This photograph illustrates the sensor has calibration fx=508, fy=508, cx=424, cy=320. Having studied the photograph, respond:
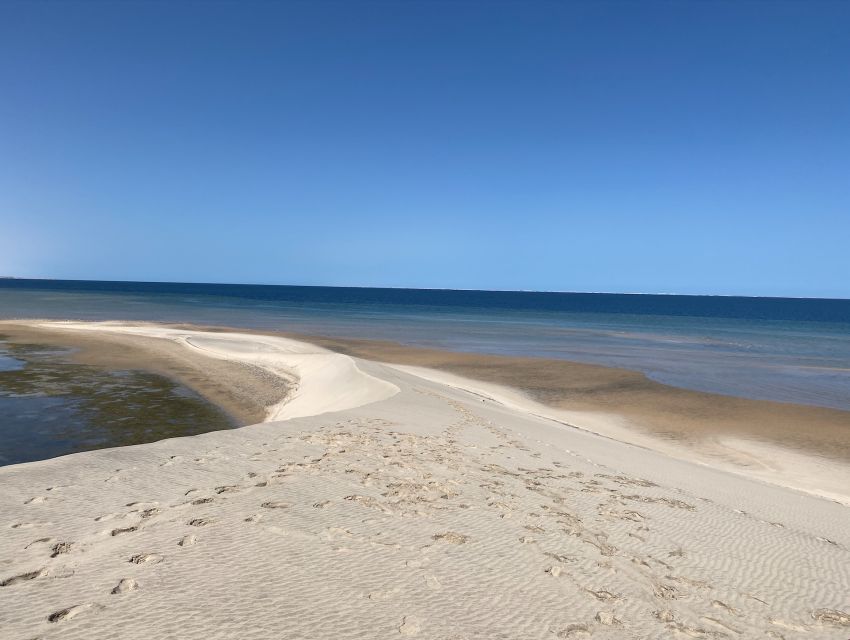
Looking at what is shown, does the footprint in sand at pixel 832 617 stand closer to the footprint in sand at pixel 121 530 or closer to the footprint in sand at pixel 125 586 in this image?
the footprint in sand at pixel 125 586

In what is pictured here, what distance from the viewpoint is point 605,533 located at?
601 cm

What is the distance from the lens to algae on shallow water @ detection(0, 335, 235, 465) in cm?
1167

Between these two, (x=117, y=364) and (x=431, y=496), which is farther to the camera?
(x=117, y=364)

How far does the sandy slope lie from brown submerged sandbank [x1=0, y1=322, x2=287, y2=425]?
8465 mm

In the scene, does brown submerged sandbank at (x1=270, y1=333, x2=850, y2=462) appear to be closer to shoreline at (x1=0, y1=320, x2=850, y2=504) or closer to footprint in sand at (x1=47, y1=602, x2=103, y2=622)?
shoreline at (x1=0, y1=320, x2=850, y2=504)

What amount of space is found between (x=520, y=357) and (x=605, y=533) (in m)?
26.2

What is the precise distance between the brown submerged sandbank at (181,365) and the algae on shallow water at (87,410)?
2.33ft

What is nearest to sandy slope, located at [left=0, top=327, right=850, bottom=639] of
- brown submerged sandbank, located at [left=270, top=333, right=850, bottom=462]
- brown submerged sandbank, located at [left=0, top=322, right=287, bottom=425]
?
brown submerged sandbank, located at [left=270, top=333, right=850, bottom=462]

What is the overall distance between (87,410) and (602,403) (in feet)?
57.0

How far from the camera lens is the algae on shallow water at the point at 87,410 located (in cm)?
1167

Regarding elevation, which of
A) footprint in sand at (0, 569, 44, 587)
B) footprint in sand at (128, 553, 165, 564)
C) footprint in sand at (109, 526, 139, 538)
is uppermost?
footprint in sand at (0, 569, 44, 587)

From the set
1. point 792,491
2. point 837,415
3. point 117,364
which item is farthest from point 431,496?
point 117,364

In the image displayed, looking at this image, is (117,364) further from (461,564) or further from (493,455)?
(461,564)

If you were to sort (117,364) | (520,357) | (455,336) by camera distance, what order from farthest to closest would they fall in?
1. (455,336)
2. (520,357)
3. (117,364)
